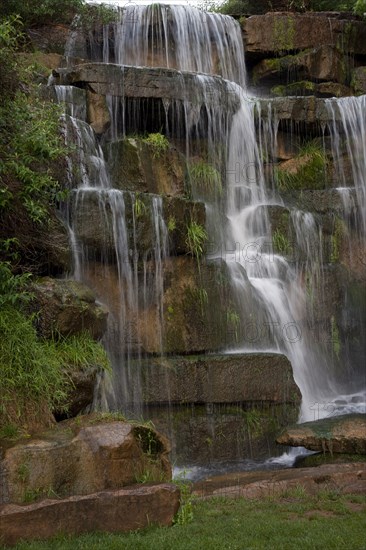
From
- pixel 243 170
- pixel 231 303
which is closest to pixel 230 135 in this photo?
pixel 243 170

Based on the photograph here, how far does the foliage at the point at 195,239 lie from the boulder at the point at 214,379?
1904 mm

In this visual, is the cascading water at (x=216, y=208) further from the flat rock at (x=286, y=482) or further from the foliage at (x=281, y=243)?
the flat rock at (x=286, y=482)

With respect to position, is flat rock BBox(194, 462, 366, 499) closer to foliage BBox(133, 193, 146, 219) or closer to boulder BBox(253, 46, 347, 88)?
foliage BBox(133, 193, 146, 219)

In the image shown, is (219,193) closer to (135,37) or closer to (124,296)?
(124,296)

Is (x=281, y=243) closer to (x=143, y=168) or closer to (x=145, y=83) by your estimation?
(x=143, y=168)

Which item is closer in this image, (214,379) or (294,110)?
(214,379)

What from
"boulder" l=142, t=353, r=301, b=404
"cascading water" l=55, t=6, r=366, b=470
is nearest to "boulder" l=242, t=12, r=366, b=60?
"cascading water" l=55, t=6, r=366, b=470

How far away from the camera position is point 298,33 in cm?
1955

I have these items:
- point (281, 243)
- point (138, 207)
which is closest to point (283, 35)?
point (281, 243)

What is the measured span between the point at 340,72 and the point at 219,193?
751 cm

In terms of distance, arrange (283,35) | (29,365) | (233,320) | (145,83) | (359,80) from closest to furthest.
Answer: (29,365) < (233,320) < (145,83) < (283,35) < (359,80)

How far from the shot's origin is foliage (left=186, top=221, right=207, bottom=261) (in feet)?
37.1

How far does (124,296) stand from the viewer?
1081 centimetres

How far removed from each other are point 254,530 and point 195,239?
6109mm
